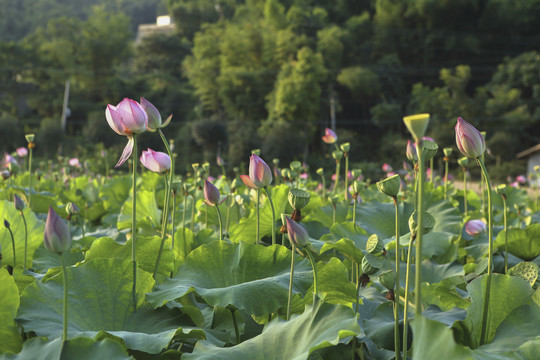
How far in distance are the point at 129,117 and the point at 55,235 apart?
0.58 feet

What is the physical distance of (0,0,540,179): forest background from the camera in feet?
56.3

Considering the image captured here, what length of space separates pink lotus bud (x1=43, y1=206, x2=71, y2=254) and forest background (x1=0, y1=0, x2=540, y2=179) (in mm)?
14597

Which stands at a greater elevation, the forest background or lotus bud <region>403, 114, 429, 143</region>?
lotus bud <region>403, 114, 429, 143</region>

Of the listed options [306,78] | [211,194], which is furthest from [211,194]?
[306,78]

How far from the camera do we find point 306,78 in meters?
18.8

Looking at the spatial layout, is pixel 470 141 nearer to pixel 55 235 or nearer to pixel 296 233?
pixel 296 233

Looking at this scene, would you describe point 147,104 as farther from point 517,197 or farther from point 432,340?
point 517,197

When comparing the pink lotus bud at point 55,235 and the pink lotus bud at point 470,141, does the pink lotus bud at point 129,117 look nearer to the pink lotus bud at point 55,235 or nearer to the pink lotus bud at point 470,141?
the pink lotus bud at point 55,235

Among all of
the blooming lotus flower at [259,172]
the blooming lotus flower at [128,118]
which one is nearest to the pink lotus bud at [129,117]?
the blooming lotus flower at [128,118]

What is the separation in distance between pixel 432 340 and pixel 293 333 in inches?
5.9

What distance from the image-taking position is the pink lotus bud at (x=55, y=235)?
0.42m

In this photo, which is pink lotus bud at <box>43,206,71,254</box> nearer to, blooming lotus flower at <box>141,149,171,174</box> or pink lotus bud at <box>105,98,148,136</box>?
pink lotus bud at <box>105,98,148,136</box>

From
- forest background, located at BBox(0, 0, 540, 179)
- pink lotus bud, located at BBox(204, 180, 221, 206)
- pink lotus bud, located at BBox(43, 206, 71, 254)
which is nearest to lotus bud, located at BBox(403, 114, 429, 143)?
pink lotus bud, located at BBox(43, 206, 71, 254)

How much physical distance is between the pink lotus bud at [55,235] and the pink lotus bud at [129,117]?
0.53 feet
